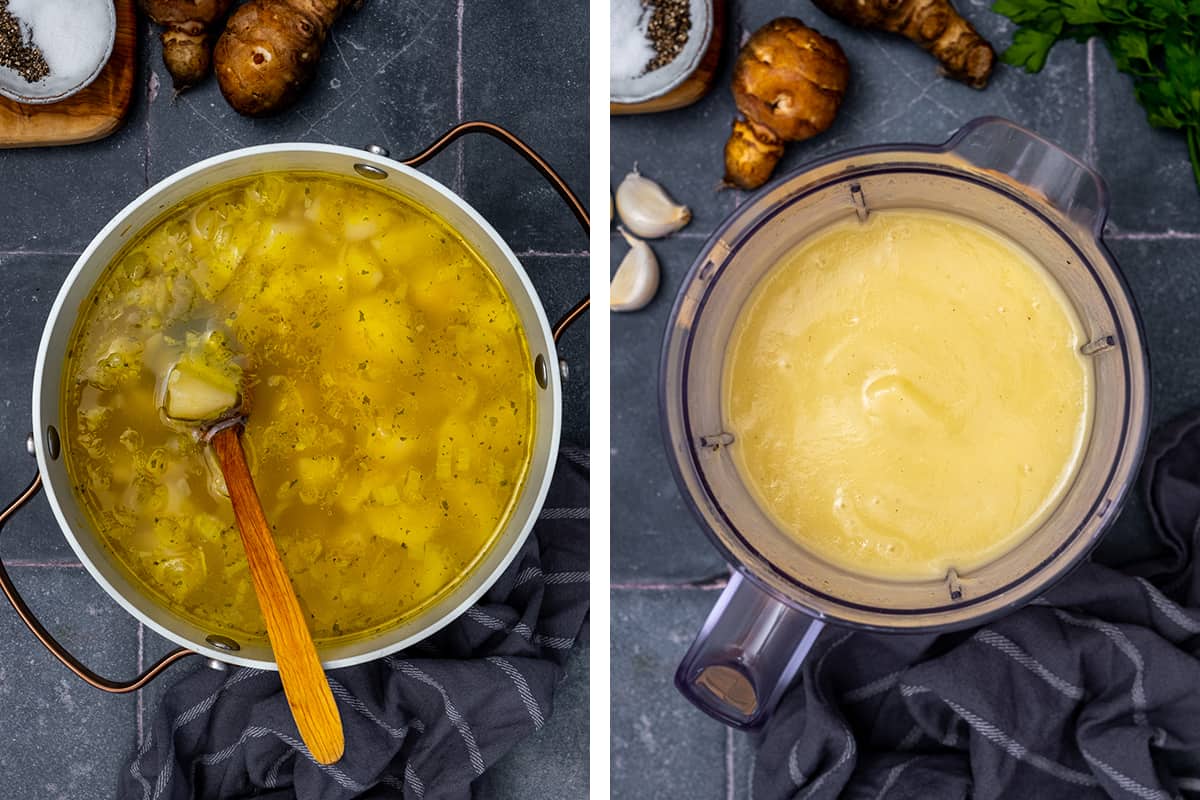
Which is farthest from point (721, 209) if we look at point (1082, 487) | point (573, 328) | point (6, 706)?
point (6, 706)

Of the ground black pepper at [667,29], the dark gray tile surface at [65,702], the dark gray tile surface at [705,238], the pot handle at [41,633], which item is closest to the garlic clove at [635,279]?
the dark gray tile surface at [705,238]

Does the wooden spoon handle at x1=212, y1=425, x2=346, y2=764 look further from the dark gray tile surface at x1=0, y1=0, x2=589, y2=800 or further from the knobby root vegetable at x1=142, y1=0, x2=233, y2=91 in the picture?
the knobby root vegetable at x1=142, y1=0, x2=233, y2=91

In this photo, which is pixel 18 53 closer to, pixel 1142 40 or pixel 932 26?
pixel 932 26

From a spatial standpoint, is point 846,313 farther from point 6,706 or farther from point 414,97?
point 6,706

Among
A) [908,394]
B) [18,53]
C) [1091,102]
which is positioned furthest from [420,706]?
[1091,102]

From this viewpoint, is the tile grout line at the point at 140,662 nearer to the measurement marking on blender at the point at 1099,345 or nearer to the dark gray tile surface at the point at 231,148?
the dark gray tile surface at the point at 231,148

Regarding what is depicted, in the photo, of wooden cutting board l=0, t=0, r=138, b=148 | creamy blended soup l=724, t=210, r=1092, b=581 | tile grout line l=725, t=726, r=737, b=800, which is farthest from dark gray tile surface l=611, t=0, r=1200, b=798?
wooden cutting board l=0, t=0, r=138, b=148
